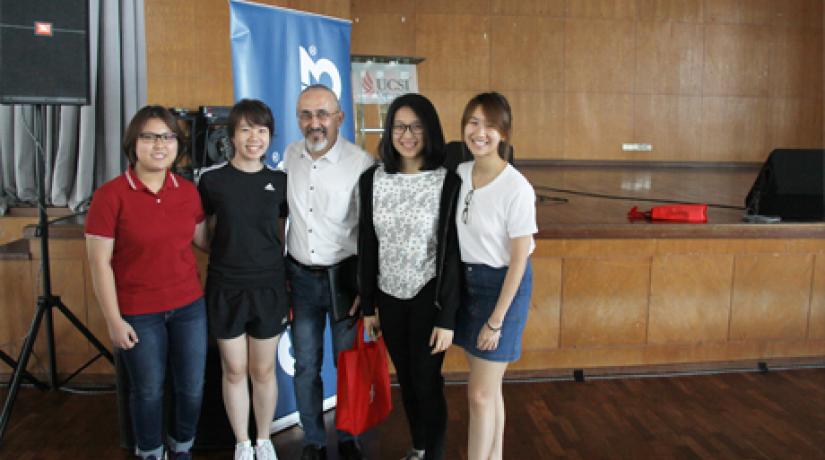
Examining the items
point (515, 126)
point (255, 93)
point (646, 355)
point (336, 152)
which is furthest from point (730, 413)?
point (515, 126)

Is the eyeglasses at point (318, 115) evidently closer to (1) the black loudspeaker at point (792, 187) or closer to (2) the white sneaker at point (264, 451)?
(2) the white sneaker at point (264, 451)

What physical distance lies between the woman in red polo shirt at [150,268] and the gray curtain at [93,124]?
1717 millimetres

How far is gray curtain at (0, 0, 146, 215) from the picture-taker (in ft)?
11.4

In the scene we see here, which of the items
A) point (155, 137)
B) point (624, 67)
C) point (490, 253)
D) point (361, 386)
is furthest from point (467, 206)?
point (624, 67)

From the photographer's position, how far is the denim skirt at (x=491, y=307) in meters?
1.91

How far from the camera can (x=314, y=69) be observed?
263 centimetres

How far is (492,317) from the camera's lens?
1.88m

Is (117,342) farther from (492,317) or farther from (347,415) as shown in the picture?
(492,317)

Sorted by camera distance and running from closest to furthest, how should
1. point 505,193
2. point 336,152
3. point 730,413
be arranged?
point 505,193 → point 336,152 → point 730,413

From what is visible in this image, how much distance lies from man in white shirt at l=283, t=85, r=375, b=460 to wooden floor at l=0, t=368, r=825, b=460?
422mm

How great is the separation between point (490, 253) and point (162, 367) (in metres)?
1.07

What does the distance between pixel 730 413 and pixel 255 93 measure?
2363mm

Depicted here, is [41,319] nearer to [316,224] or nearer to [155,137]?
[155,137]

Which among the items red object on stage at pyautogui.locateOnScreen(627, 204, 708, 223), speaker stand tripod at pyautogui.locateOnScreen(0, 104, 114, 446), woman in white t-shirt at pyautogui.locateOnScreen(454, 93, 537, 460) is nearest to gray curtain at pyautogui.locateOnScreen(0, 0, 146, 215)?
speaker stand tripod at pyautogui.locateOnScreen(0, 104, 114, 446)
